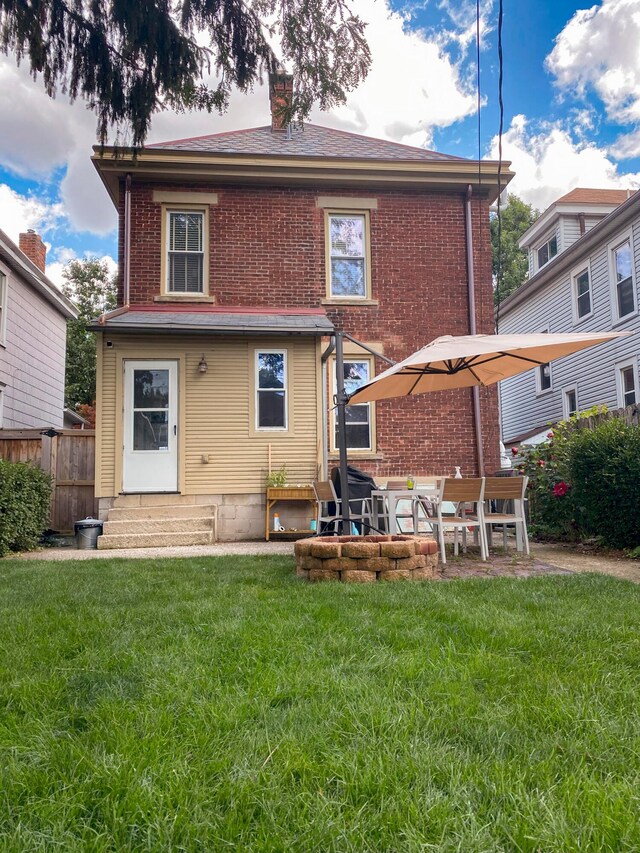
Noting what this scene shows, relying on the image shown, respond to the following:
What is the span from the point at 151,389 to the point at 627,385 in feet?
40.6

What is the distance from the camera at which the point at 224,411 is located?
10281 mm

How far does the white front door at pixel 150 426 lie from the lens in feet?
32.7

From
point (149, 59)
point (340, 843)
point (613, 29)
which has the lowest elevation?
point (340, 843)

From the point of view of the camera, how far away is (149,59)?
457cm

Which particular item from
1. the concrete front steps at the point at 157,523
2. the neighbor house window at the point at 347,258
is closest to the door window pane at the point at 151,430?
the concrete front steps at the point at 157,523

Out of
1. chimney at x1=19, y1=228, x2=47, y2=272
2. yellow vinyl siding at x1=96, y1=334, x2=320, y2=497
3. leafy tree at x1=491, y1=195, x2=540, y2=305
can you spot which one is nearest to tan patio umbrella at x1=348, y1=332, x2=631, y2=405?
yellow vinyl siding at x1=96, y1=334, x2=320, y2=497

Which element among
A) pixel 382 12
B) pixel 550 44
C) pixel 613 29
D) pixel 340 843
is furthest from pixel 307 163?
pixel 340 843

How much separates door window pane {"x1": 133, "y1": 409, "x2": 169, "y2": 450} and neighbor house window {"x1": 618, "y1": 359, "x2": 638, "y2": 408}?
38.8 ft

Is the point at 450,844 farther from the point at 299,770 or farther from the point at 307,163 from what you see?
the point at 307,163

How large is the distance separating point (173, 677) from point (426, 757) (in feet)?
3.87

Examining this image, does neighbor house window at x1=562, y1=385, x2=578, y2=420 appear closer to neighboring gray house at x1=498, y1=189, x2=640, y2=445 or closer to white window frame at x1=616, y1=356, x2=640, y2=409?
neighboring gray house at x1=498, y1=189, x2=640, y2=445

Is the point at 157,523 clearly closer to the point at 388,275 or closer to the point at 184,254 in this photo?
the point at 184,254

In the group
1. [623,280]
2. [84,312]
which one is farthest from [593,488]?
[84,312]

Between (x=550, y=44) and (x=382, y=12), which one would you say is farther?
(x=550, y=44)
